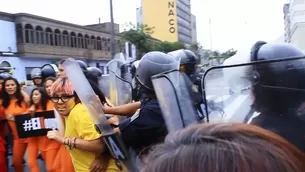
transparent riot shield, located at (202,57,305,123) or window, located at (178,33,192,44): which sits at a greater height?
window, located at (178,33,192,44)

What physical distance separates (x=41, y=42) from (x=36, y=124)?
3826 centimetres

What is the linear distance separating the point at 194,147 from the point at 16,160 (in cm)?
534

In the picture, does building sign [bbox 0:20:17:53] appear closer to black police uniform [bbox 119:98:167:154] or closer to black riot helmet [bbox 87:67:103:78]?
black riot helmet [bbox 87:67:103:78]

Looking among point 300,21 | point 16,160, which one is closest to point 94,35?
point 300,21

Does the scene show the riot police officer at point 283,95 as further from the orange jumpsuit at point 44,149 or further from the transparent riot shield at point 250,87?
the orange jumpsuit at point 44,149

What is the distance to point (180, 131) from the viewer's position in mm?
918

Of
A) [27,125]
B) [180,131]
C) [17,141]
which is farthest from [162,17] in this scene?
[180,131]

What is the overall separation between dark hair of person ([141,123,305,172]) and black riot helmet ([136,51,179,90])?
7.05 feet

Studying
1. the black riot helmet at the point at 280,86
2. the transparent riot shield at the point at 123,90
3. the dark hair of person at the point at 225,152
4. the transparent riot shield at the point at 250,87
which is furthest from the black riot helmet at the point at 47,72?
the dark hair of person at the point at 225,152

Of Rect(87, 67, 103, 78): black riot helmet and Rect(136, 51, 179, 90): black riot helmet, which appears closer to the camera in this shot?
Rect(136, 51, 179, 90): black riot helmet

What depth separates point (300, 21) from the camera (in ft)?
163

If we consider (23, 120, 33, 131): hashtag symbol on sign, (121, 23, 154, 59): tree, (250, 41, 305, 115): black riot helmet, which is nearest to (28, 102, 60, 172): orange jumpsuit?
(23, 120, 33, 131): hashtag symbol on sign

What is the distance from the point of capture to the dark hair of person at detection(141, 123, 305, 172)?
0.77 metres

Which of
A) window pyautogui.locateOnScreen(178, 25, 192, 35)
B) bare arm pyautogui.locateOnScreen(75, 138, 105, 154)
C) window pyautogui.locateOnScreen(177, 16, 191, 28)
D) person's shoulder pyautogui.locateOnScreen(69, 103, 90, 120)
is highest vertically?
window pyautogui.locateOnScreen(177, 16, 191, 28)
